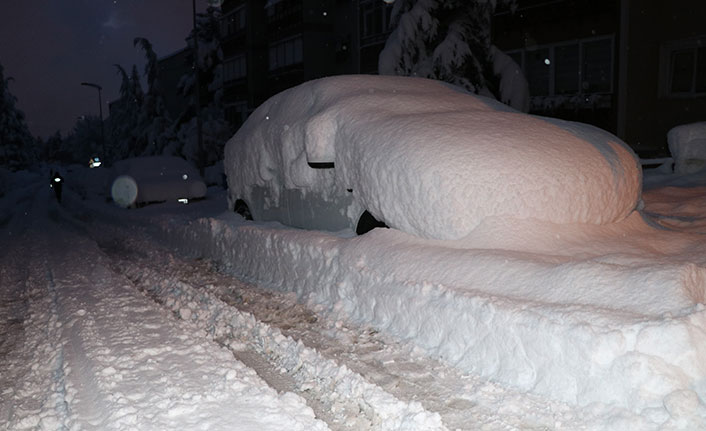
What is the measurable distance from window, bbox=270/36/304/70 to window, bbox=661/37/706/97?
1961 centimetres

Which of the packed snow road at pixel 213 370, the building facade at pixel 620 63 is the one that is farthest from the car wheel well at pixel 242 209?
the building facade at pixel 620 63

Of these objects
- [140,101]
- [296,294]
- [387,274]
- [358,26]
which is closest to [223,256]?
[296,294]

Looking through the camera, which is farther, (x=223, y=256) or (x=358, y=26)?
(x=358, y=26)

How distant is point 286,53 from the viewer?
31016 millimetres

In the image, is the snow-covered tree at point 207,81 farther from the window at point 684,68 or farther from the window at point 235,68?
the window at point 684,68

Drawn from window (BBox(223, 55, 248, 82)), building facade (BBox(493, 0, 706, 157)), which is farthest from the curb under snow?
window (BBox(223, 55, 248, 82))

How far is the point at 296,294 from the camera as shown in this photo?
609 cm

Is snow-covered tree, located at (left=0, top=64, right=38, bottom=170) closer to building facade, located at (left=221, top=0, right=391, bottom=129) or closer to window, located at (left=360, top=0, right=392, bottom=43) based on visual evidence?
building facade, located at (left=221, top=0, right=391, bottom=129)

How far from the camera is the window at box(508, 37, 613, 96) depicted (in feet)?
47.8

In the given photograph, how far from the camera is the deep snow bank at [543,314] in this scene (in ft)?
9.79

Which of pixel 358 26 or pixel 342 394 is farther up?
pixel 358 26

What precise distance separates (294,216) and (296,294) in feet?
4.67

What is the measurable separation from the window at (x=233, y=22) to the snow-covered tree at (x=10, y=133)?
3507cm

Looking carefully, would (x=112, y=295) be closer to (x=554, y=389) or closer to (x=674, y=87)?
(x=554, y=389)
